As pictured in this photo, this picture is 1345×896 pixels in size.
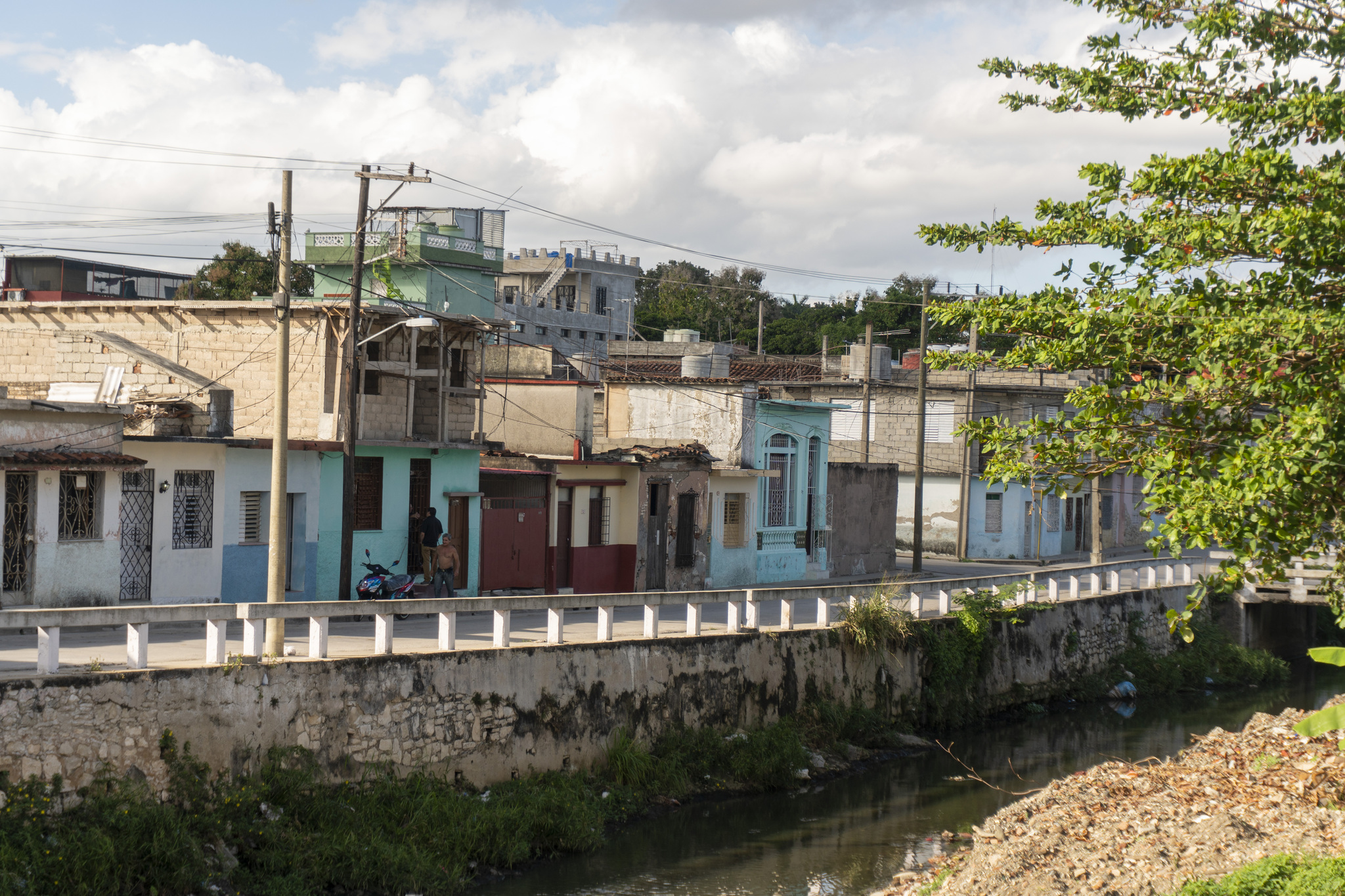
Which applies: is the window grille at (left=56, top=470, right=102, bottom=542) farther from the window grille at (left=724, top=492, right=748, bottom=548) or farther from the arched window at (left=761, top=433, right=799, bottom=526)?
the arched window at (left=761, top=433, right=799, bottom=526)

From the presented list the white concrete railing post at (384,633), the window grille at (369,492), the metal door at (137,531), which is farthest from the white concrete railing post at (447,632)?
the window grille at (369,492)

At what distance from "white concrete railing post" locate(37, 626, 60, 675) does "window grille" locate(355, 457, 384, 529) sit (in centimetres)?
1104

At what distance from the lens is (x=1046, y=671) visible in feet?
82.9

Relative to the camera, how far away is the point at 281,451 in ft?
47.0

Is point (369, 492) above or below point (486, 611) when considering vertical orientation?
above

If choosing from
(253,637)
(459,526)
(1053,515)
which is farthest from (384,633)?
(1053,515)

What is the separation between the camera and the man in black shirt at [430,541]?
72.3ft

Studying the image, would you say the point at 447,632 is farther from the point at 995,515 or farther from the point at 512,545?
the point at 995,515

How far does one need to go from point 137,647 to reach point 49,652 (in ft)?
2.76

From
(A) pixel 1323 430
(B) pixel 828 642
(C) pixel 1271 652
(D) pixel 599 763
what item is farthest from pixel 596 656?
(C) pixel 1271 652

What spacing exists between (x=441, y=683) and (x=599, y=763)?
2.74 metres

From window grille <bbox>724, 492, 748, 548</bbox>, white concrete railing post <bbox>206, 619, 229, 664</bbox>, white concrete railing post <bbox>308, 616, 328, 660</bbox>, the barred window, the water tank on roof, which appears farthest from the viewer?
the barred window

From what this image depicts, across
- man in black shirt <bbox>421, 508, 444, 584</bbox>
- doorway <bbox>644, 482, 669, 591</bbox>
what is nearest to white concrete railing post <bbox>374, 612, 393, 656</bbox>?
man in black shirt <bbox>421, 508, 444, 584</bbox>

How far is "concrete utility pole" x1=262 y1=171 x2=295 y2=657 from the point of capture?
13.8m
